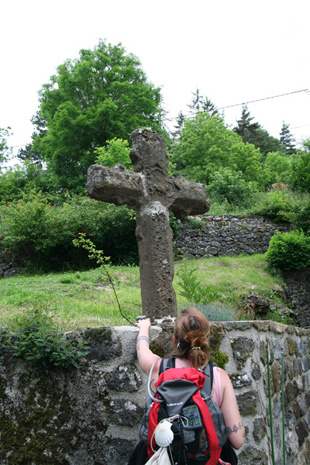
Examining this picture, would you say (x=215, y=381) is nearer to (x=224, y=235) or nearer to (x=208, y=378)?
(x=208, y=378)

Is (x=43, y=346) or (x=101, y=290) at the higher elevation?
(x=43, y=346)

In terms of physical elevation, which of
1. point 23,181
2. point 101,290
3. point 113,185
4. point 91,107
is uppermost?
point 91,107

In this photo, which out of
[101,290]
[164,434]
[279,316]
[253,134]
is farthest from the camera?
[253,134]

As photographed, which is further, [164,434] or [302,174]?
[302,174]

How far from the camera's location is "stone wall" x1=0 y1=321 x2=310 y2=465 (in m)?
2.56

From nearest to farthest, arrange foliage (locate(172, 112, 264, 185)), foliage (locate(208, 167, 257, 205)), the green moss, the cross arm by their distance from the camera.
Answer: the green moss
the cross arm
foliage (locate(208, 167, 257, 205))
foliage (locate(172, 112, 264, 185))

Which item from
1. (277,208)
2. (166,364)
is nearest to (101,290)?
Answer: (166,364)

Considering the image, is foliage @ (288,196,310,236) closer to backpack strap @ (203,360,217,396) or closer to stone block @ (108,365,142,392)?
stone block @ (108,365,142,392)

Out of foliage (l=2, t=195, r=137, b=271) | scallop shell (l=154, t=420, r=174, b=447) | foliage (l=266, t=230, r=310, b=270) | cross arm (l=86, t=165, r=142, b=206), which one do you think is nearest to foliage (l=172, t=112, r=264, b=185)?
foliage (l=266, t=230, r=310, b=270)

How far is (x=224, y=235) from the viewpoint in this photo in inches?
567

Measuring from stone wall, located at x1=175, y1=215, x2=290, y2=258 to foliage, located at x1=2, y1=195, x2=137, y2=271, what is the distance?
2509 millimetres

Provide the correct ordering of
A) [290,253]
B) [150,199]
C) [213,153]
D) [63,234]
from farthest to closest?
[213,153] → [290,253] → [63,234] → [150,199]

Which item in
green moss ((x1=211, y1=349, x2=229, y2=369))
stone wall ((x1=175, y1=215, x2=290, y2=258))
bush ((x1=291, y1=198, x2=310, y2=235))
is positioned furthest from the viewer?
bush ((x1=291, y1=198, x2=310, y2=235))

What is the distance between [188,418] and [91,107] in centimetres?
1941
